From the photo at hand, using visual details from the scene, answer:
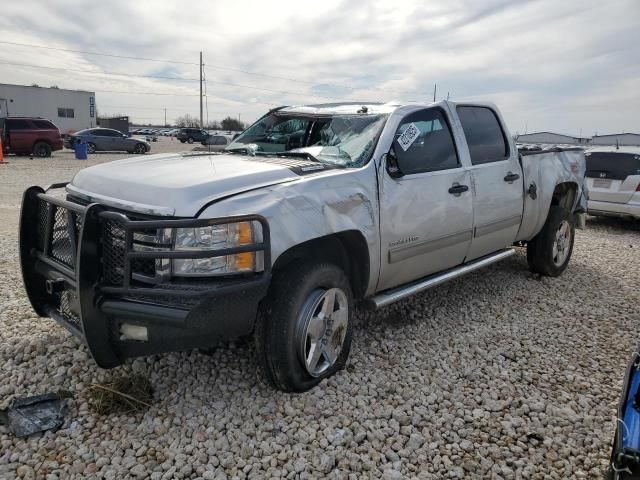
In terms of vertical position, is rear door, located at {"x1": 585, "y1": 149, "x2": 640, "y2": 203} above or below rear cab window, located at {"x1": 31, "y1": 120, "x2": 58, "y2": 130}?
below

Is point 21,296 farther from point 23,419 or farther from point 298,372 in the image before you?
point 298,372

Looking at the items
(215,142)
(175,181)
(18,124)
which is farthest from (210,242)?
(18,124)

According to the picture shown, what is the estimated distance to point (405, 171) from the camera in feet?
11.7

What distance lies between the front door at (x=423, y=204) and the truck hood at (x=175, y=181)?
688mm

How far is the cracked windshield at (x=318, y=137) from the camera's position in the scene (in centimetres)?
349

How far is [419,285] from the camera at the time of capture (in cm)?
376

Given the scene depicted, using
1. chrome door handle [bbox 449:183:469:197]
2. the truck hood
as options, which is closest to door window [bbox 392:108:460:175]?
chrome door handle [bbox 449:183:469:197]

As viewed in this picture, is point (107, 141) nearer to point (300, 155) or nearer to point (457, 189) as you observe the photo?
point (300, 155)

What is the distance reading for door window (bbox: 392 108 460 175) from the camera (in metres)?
3.62

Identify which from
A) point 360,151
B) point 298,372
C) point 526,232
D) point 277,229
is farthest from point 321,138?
point 526,232

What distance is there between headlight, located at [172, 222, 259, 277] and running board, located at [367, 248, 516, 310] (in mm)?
1220

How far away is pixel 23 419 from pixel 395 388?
2185mm

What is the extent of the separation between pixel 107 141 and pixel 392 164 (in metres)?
25.9

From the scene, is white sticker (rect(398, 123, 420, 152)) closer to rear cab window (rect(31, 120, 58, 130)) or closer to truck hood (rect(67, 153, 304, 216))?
truck hood (rect(67, 153, 304, 216))
